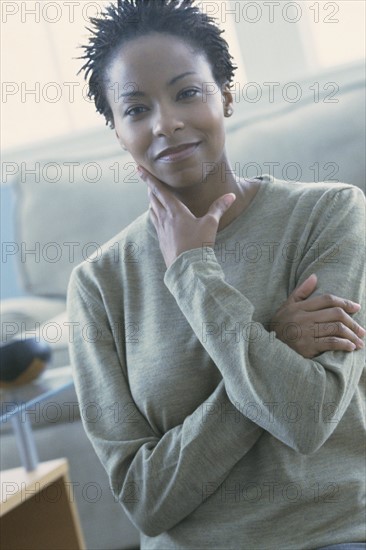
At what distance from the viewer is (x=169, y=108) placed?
3.96ft

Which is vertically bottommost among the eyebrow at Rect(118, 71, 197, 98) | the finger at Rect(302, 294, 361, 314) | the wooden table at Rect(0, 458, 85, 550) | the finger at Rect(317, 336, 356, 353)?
the wooden table at Rect(0, 458, 85, 550)

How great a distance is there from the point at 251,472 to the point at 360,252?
0.32 meters

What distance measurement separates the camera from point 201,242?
3.87ft

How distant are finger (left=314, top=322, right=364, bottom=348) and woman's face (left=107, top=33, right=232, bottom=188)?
294 millimetres

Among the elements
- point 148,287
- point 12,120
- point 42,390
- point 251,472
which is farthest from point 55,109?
point 251,472

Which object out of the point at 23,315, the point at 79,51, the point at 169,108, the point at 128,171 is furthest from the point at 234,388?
the point at 79,51

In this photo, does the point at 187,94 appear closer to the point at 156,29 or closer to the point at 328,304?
the point at 156,29

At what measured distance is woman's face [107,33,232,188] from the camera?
1.21m

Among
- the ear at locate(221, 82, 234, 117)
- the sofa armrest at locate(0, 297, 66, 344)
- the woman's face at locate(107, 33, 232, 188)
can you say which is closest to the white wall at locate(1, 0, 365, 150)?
the sofa armrest at locate(0, 297, 66, 344)

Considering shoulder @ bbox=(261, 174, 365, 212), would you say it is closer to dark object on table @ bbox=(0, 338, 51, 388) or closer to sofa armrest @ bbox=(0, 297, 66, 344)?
dark object on table @ bbox=(0, 338, 51, 388)

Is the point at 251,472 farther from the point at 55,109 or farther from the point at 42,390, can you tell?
the point at 55,109

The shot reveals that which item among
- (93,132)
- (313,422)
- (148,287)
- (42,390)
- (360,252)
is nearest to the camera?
(313,422)

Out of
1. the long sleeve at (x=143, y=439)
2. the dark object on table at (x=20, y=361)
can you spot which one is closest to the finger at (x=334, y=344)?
the long sleeve at (x=143, y=439)

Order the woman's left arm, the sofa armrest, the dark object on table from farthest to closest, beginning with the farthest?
the sofa armrest → the dark object on table → the woman's left arm
